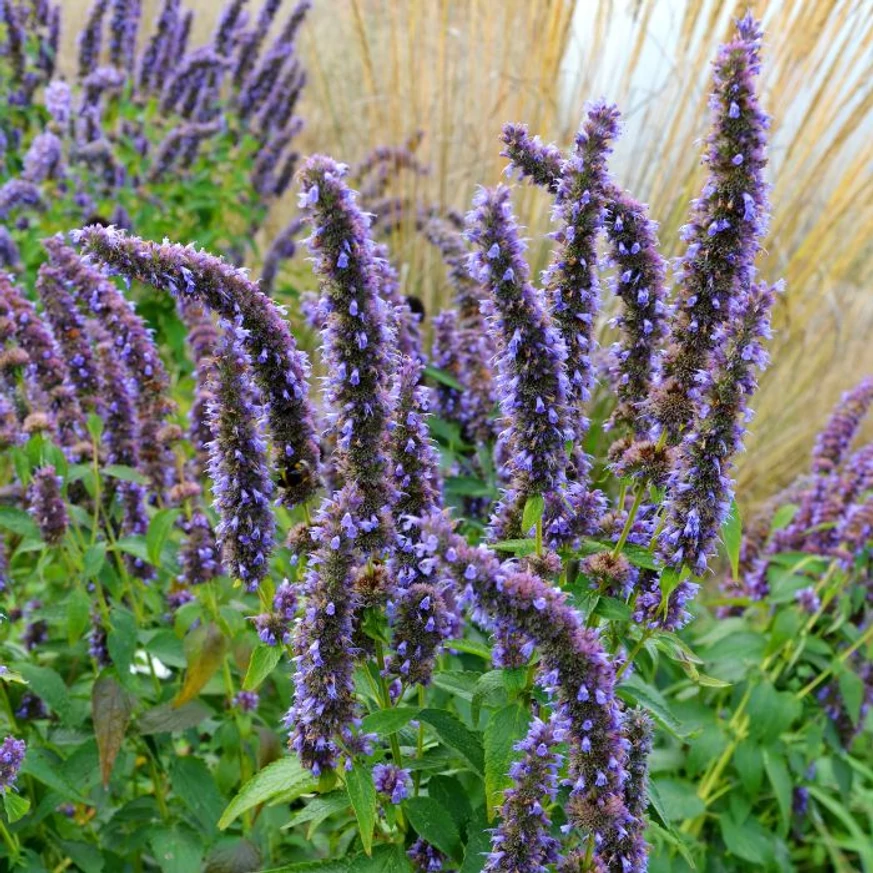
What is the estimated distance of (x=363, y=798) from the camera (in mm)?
1972

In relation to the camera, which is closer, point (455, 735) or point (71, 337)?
point (455, 735)

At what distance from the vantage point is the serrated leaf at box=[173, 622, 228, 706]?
105 inches

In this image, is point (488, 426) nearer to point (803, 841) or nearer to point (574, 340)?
point (574, 340)

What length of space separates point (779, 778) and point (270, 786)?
227 cm

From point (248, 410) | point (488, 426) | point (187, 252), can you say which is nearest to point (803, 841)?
point (488, 426)

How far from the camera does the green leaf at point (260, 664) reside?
7.03ft

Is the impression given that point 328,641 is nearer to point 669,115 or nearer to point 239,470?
point 239,470

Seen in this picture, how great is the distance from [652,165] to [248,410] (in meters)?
4.08

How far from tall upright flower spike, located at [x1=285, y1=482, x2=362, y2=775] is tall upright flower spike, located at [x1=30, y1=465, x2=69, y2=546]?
1.20 meters

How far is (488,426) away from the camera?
357 centimetres

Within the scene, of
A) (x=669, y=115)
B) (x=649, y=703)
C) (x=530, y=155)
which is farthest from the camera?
(x=669, y=115)

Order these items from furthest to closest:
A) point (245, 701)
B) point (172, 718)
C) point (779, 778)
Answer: point (779, 778)
point (245, 701)
point (172, 718)

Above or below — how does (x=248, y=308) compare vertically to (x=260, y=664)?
above

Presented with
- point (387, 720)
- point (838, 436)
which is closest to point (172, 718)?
point (387, 720)
